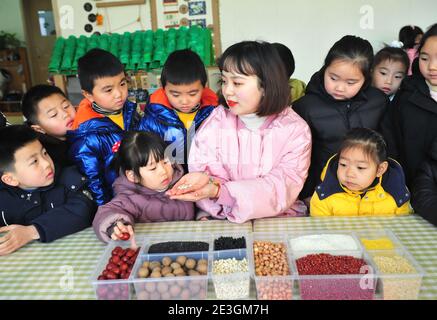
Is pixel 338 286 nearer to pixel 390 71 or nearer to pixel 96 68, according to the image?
pixel 96 68

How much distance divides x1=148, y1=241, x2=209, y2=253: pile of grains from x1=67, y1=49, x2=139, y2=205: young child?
0.71 metres

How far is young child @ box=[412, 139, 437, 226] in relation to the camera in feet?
4.76

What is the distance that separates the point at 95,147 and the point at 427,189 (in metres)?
1.54

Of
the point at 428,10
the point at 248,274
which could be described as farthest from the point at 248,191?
the point at 428,10

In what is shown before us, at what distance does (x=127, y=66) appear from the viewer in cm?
401

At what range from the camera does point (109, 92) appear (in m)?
1.86

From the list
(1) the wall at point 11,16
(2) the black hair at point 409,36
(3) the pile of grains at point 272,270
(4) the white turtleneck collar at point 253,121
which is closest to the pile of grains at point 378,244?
(3) the pile of grains at point 272,270

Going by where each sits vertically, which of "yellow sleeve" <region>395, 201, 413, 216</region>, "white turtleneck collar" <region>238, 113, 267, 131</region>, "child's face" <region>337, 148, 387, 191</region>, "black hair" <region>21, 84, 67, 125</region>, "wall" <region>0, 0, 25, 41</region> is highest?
"wall" <region>0, 0, 25, 41</region>

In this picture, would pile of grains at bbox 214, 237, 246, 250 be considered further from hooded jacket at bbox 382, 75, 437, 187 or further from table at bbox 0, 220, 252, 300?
hooded jacket at bbox 382, 75, 437, 187

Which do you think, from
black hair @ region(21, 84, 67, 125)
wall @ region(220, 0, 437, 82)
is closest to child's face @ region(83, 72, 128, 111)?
black hair @ region(21, 84, 67, 125)

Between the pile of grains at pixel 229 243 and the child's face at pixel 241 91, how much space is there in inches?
22.0

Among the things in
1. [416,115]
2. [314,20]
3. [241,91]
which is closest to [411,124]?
[416,115]

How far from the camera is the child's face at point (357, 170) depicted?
1.51 meters
